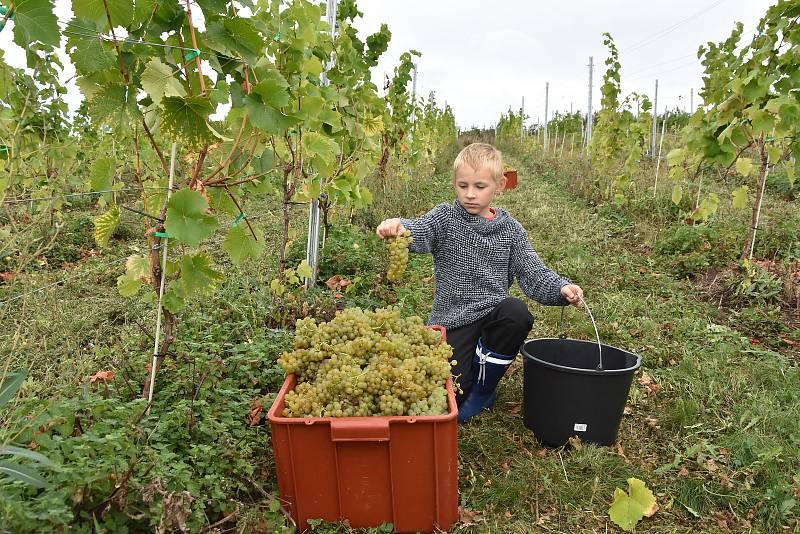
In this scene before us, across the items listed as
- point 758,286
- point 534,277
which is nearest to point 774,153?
point 758,286

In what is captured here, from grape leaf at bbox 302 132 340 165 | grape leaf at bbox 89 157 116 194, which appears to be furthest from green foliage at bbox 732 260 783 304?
grape leaf at bbox 89 157 116 194

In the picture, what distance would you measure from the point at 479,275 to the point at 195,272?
1.45m

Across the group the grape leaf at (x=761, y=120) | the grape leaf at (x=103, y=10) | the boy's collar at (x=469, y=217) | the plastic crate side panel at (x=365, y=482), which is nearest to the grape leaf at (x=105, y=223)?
the grape leaf at (x=103, y=10)

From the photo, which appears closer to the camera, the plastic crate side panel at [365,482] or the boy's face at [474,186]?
the plastic crate side panel at [365,482]

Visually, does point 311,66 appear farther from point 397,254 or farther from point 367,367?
point 367,367

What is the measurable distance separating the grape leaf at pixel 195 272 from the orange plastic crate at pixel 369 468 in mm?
533

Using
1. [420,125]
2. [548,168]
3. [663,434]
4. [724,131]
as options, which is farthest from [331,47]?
[548,168]

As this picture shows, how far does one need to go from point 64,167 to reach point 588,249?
5.66 m

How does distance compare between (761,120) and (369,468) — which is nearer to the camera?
(369,468)

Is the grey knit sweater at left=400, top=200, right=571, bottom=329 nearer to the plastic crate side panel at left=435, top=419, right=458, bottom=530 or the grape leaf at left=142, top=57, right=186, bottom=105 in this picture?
the plastic crate side panel at left=435, top=419, right=458, bottom=530

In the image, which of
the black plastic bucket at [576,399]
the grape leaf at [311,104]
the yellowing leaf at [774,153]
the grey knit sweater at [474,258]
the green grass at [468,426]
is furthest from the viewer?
the yellowing leaf at [774,153]

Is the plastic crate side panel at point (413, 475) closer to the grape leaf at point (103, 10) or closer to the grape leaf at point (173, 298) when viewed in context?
the grape leaf at point (173, 298)

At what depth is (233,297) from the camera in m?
3.58

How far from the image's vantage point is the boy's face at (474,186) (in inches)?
106
